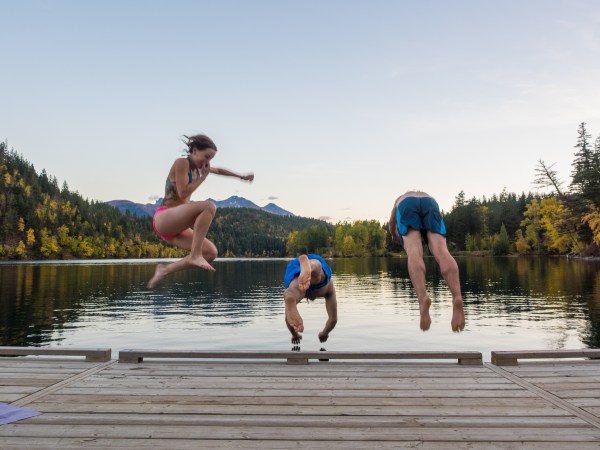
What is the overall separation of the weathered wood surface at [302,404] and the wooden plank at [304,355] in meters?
0.14

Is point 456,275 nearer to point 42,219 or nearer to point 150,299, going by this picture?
point 150,299

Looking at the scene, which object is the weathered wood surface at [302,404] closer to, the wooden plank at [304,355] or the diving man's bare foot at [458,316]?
the wooden plank at [304,355]

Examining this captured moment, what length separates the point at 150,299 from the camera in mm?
48438

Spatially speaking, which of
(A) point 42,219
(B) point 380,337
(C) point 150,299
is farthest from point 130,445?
(A) point 42,219

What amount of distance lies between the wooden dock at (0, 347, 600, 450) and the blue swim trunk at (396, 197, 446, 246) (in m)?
2.09

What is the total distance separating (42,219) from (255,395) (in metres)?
199

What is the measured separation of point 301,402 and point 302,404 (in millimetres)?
87

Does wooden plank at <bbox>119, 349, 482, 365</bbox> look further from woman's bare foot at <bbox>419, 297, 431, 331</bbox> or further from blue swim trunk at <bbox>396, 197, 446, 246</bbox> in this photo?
blue swim trunk at <bbox>396, 197, 446, 246</bbox>

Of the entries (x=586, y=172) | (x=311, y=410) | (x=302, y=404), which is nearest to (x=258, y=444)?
(x=311, y=410)

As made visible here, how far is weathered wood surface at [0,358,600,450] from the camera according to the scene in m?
4.74

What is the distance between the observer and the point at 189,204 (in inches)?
226

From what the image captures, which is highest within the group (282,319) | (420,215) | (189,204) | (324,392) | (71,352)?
(189,204)

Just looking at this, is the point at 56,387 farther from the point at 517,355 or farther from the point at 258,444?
the point at 517,355

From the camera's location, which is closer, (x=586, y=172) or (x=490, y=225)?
(x=586, y=172)
